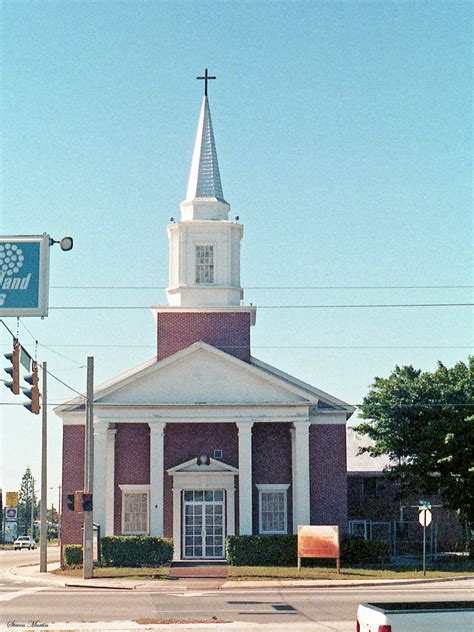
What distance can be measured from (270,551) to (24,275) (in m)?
25.6

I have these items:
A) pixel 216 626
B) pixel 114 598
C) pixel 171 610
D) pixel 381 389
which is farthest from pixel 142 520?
pixel 216 626

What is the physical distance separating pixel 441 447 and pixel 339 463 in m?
4.68

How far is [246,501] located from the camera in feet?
134

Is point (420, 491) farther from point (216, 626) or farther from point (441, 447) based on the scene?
point (216, 626)

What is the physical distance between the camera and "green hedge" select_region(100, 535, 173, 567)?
39500 millimetres

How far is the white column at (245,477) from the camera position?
133ft

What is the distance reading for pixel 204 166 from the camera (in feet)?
150

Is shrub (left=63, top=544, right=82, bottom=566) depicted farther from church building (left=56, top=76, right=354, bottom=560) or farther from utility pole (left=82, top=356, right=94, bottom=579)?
utility pole (left=82, top=356, right=94, bottom=579)

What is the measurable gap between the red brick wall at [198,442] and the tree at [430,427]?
6.58 meters

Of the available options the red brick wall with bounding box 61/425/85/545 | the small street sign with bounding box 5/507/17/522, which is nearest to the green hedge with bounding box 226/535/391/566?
the red brick wall with bounding box 61/425/85/545

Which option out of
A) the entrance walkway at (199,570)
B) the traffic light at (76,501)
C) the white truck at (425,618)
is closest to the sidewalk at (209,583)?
the entrance walkway at (199,570)

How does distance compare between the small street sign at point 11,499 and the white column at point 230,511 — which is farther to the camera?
the small street sign at point 11,499

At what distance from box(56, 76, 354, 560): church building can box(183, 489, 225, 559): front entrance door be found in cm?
4

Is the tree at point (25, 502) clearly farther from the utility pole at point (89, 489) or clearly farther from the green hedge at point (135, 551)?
the utility pole at point (89, 489)
